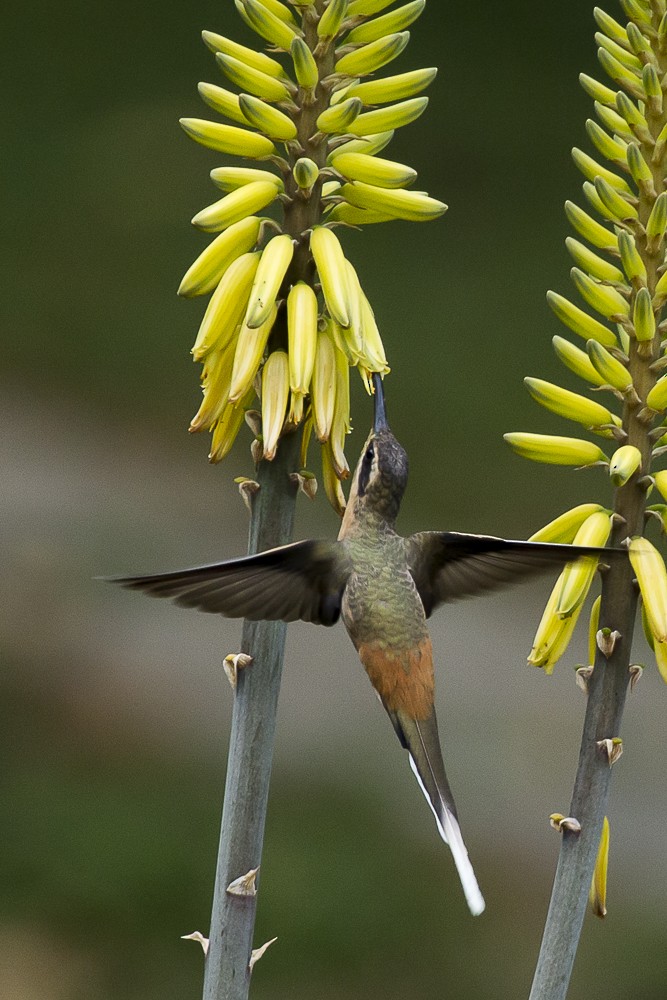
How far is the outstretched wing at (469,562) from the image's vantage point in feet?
7.73

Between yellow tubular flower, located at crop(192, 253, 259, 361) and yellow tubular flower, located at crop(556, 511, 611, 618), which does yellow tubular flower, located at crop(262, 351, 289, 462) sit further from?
yellow tubular flower, located at crop(556, 511, 611, 618)

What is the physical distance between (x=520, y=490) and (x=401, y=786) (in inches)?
145

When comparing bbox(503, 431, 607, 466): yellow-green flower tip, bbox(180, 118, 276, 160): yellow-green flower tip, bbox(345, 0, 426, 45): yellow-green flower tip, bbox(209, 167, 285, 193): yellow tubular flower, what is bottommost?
bbox(503, 431, 607, 466): yellow-green flower tip

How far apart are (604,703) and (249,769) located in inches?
22.4

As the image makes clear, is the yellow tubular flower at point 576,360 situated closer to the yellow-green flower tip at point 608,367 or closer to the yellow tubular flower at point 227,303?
the yellow-green flower tip at point 608,367

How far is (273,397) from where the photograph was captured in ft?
7.03


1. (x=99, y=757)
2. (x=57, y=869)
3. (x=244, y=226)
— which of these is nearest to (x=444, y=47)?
(x=99, y=757)

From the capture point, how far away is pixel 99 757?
7301mm

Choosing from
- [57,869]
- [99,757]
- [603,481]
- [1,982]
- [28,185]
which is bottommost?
[1,982]

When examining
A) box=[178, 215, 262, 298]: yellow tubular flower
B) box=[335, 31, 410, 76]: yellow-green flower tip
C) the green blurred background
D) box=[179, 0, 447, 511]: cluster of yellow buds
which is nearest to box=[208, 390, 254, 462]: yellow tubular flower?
box=[179, 0, 447, 511]: cluster of yellow buds

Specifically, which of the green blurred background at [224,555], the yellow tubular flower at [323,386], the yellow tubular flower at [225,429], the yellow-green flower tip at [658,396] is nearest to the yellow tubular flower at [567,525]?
the yellow-green flower tip at [658,396]

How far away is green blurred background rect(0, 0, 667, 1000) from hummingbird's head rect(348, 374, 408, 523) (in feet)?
12.6

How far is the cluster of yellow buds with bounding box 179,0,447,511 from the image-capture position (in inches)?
84.5

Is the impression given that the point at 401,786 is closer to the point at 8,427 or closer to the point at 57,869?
the point at 57,869
